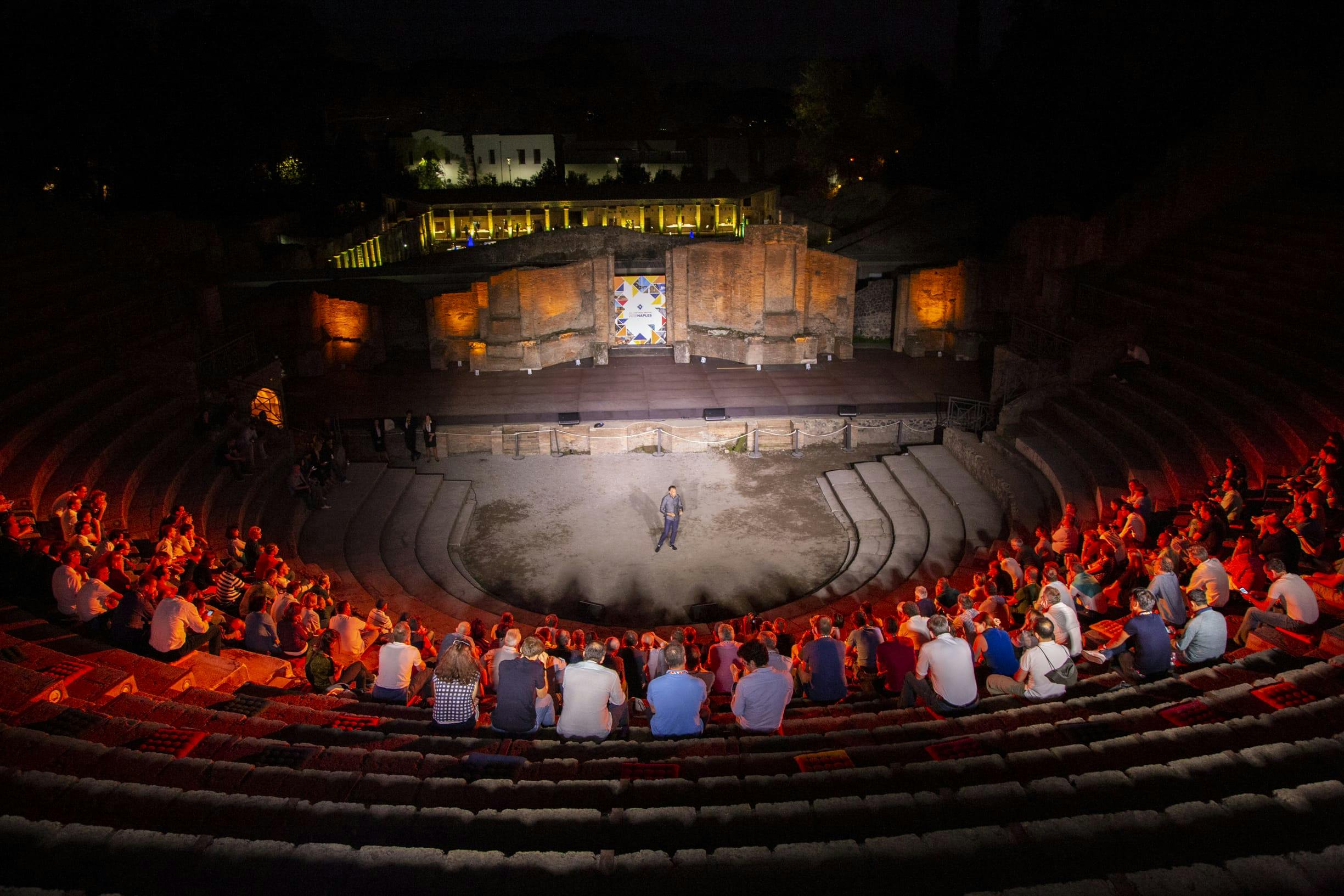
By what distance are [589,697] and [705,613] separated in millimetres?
7097

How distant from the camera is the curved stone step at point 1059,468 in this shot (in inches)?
535

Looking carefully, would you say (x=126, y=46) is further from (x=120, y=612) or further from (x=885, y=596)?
(x=885, y=596)

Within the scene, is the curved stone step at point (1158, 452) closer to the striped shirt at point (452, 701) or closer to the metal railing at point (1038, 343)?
the metal railing at point (1038, 343)

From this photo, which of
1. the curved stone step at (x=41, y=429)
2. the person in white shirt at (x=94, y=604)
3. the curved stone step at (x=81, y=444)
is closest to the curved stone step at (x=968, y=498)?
the person in white shirt at (x=94, y=604)

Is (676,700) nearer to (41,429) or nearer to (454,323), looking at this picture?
(41,429)

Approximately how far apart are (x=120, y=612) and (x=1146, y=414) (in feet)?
50.7

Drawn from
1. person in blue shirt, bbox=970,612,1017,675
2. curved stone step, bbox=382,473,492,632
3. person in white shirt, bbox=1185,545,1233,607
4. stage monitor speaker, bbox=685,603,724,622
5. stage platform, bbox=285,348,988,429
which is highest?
person in white shirt, bbox=1185,545,1233,607

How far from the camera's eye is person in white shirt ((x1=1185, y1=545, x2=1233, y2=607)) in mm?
8062

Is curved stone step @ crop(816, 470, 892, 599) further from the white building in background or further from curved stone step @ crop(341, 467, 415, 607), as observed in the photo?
the white building in background

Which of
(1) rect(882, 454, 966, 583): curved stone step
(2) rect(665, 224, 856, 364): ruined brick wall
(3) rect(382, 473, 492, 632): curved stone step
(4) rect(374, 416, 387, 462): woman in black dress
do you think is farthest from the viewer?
(2) rect(665, 224, 856, 364): ruined brick wall

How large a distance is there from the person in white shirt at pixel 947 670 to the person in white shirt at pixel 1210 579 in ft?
9.04

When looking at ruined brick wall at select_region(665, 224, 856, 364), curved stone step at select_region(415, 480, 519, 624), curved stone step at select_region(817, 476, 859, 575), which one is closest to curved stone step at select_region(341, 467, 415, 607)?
curved stone step at select_region(415, 480, 519, 624)

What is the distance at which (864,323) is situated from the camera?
27.7 meters

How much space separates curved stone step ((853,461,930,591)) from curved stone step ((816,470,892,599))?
0.10m
